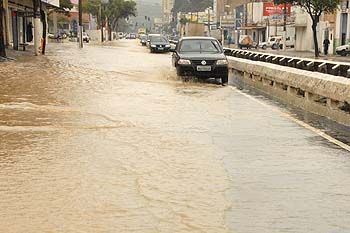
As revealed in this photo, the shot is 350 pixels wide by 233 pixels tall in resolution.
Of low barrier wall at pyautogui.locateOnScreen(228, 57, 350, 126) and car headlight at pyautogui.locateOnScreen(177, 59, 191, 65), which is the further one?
car headlight at pyautogui.locateOnScreen(177, 59, 191, 65)

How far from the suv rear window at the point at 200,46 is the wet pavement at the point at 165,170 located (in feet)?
24.2

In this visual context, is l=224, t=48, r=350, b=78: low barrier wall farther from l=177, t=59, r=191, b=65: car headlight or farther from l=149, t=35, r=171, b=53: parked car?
l=149, t=35, r=171, b=53: parked car

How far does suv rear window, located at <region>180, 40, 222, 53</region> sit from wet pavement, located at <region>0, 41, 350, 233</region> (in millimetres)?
7371

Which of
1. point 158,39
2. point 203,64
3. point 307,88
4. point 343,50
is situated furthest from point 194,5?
point 307,88

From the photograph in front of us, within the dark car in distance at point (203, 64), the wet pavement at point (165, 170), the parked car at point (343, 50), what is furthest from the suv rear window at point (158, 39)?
the wet pavement at point (165, 170)

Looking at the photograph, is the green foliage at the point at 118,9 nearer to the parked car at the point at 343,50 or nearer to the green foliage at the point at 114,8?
the green foliage at the point at 114,8

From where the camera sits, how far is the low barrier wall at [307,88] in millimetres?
12366

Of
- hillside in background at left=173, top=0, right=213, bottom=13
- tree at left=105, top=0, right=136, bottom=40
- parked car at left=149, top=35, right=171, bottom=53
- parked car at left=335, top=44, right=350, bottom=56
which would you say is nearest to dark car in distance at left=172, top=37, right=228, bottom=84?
parked car at left=149, top=35, right=171, bottom=53

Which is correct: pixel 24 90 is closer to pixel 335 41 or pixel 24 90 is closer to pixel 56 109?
pixel 56 109

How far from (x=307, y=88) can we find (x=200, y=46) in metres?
7.10

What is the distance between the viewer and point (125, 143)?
8.86 metres

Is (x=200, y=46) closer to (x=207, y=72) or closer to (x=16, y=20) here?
(x=207, y=72)

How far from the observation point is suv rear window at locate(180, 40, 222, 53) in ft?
68.3

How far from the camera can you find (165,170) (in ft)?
23.6
